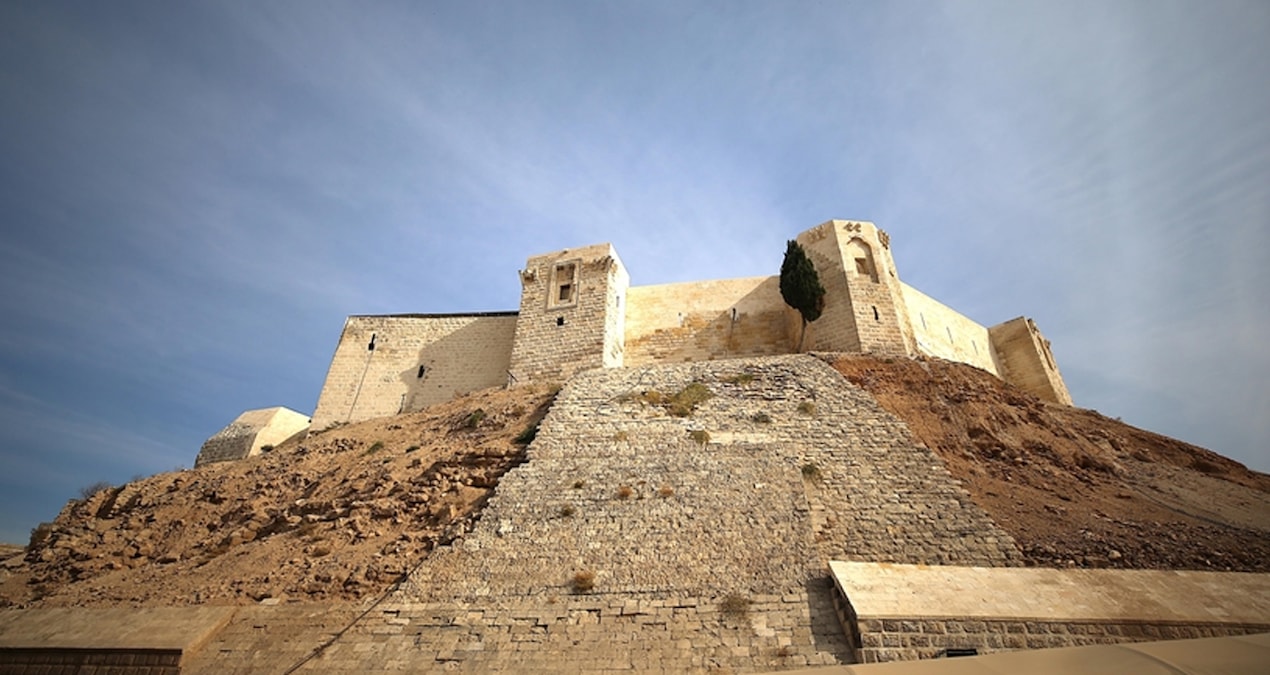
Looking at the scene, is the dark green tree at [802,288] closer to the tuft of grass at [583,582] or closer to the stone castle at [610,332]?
the stone castle at [610,332]

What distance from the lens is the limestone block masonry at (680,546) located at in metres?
7.86

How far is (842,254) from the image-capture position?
62.1ft

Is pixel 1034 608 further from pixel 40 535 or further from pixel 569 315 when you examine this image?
pixel 40 535

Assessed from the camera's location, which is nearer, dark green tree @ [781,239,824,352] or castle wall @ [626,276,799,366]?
dark green tree @ [781,239,824,352]

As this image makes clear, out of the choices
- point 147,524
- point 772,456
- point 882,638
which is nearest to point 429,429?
point 147,524

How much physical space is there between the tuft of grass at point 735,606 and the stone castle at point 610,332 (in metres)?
11.0

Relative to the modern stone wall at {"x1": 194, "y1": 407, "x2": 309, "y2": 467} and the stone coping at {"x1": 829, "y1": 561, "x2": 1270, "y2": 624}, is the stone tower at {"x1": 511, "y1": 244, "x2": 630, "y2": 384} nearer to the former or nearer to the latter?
the modern stone wall at {"x1": 194, "y1": 407, "x2": 309, "y2": 467}

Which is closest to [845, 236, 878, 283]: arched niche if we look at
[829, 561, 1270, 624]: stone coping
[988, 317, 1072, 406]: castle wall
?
[988, 317, 1072, 406]: castle wall

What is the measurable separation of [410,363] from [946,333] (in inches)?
871

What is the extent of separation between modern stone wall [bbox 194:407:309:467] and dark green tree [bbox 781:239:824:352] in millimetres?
19626

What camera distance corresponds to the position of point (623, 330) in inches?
855

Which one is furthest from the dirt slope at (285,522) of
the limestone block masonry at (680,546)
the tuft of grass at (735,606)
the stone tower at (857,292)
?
the stone tower at (857,292)

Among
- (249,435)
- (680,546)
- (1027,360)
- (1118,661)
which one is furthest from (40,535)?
(1027,360)

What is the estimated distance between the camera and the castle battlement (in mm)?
18781
